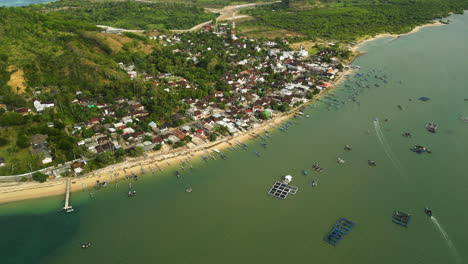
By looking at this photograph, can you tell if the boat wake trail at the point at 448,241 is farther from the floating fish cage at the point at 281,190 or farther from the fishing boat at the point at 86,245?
the fishing boat at the point at 86,245

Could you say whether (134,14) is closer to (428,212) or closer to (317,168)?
(317,168)

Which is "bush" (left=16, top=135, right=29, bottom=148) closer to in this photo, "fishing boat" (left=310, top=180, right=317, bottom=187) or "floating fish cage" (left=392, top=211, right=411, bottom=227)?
"fishing boat" (left=310, top=180, right=317, bottom=187)

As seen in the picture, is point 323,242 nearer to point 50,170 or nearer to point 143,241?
point 143,241

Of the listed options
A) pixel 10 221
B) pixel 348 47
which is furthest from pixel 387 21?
pixel 10 221

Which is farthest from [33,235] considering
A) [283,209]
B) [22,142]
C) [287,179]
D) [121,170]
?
[287,179]

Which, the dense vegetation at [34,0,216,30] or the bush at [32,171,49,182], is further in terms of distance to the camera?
the dense vegetation at [34,0,216,30]

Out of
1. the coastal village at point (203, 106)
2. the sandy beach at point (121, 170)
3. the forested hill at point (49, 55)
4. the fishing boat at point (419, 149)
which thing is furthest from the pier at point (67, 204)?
the fishing boat at point (419, 149)

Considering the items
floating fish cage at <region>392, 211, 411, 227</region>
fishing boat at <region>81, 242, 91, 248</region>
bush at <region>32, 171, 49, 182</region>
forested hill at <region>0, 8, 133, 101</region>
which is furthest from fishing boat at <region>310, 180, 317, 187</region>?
forested hill at <region>0, 8, 133, 101</region>
